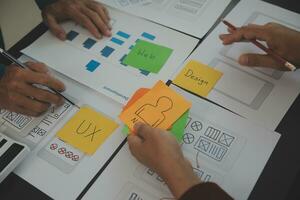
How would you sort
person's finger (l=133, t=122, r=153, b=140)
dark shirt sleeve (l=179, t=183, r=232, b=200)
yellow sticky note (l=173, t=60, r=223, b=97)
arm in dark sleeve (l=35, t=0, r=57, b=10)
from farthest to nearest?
arm in dark sleeve (l=35, t=0, r=57, b=10) < yellow sticky note (l=173, t=60, r=223, b=97) < person's finger (l=133, t=122, r=153, b=140) < dark shirt sleeve (l=179, t=183, r=232, b=200)

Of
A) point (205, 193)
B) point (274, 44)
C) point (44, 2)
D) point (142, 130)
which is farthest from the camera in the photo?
point (44, 2)

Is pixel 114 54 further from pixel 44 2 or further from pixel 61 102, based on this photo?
pixel 44 2

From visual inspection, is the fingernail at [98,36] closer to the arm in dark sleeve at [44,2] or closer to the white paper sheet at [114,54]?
the white paper sheet at [114,54]

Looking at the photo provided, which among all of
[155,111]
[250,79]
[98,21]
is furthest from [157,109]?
[98,21]

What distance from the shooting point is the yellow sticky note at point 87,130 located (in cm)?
69

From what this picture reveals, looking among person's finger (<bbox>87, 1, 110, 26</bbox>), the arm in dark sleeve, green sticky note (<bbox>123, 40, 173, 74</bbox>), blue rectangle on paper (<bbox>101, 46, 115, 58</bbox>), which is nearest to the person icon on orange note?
green sticky note (<bbox>123, 40, 173, 74</bbox>)

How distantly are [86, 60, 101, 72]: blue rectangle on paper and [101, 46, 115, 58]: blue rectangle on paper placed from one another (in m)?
0.03

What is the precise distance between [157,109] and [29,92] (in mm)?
290

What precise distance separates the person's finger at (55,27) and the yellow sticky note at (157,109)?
1.05 feet

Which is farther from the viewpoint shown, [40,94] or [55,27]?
[55,27]

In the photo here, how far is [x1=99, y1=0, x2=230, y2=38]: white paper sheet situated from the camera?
87 centimetres

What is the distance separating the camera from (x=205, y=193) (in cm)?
55

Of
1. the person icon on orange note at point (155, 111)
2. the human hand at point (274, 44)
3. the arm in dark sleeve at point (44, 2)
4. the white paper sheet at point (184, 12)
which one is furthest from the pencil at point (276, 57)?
the arm in dark sleeve at point (44, 2)

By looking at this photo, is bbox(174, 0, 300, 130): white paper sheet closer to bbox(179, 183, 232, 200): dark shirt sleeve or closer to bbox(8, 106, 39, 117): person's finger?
bbox(179, 183, 232, 200): dark shirt sleeve
